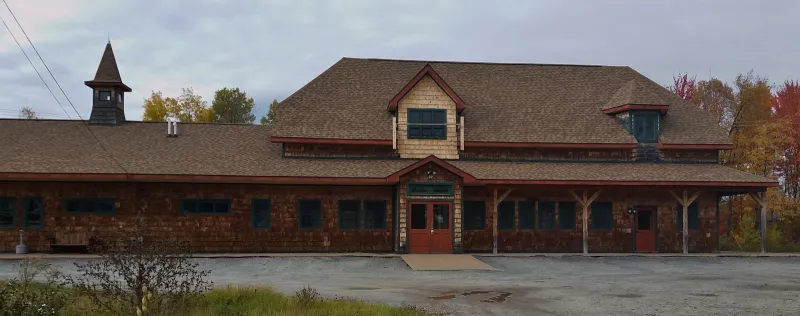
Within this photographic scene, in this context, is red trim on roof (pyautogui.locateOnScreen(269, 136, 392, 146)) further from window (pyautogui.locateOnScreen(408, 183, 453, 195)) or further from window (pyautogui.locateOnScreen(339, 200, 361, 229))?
window (pyautogui.locateOnScreen(408, 183, 453, 195))

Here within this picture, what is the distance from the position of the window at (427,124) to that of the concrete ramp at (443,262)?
5.29 m

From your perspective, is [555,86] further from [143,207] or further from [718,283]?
[143,207]

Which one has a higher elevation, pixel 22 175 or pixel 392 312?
pixel 22 175

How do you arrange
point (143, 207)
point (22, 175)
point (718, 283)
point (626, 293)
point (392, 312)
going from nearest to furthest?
point (392, 312), point (626, 293), point (718, 283), point (22, 175), point (143, 207)

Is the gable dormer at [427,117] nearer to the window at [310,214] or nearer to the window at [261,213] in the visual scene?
the window at [310,214]

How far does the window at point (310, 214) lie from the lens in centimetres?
2591

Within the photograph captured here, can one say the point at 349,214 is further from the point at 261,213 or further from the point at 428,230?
the point at 261,213

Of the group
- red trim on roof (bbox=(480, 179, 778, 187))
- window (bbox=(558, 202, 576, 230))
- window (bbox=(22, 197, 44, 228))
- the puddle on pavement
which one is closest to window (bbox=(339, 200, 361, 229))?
red trim on roof (bbox=(480, 179, 778, 187))

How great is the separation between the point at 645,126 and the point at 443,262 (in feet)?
38.9

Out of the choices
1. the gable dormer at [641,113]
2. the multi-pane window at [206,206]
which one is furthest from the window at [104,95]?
the gable dormer at [641,113]

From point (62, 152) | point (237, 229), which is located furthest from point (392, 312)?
point (62, 152)

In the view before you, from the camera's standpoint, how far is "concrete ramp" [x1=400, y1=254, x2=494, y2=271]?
20938 millimetres

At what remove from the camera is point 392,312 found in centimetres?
1177

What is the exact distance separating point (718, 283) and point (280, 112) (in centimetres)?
1709
